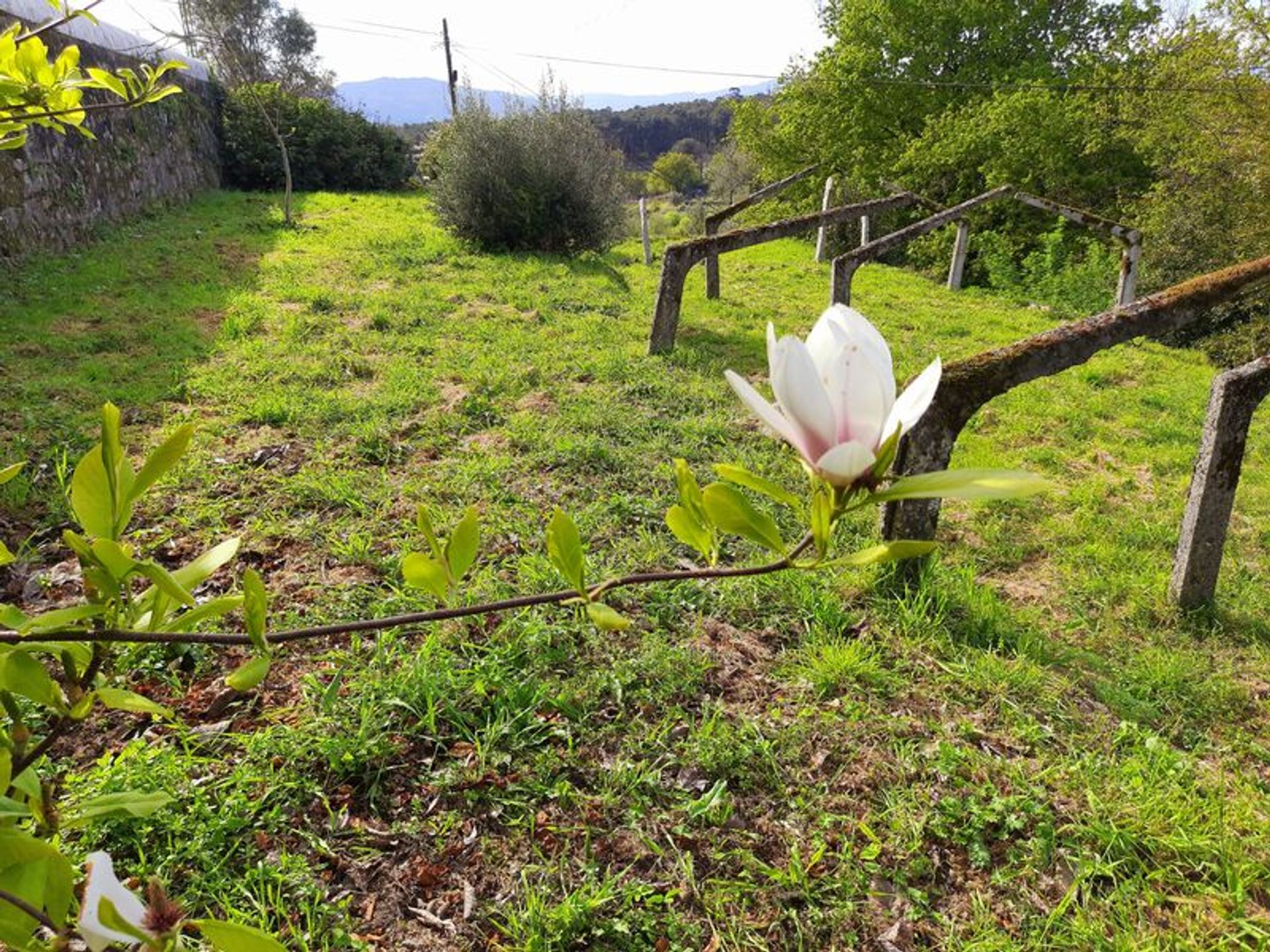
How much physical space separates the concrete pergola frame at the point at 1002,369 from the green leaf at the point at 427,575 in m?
2.12

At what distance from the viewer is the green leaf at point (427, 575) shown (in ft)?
2.01

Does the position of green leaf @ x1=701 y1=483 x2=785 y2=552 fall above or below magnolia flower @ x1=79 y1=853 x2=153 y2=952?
above

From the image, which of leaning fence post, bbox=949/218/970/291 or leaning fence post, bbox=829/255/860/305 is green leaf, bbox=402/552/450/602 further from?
leaning fence post, bbox=949/218/970/291

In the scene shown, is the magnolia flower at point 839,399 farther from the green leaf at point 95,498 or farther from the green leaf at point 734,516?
the green leaf at point 95,498

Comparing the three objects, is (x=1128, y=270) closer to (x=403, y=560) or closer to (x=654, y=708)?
(x=654, y=708)

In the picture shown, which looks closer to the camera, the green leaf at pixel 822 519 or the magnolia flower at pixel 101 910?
A: the magnolia flower at pixel 101 910

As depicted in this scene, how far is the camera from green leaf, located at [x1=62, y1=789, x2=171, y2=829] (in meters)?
0.69

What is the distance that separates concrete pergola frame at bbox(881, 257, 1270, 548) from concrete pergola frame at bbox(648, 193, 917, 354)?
11.2ft

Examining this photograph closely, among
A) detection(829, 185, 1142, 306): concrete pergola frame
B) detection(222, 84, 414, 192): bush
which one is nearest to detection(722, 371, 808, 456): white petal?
detection(829, 185, 1142, 306): concrete pergola frame

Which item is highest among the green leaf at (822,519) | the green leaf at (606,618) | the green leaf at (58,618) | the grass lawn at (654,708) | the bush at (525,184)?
the bush at (525,184)

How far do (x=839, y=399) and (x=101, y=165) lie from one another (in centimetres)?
1257

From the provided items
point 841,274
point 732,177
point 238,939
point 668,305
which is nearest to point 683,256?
point 668,305

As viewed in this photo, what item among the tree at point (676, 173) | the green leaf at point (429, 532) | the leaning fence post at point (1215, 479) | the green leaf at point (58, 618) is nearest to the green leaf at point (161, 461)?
the green leaf at point (58, 618)

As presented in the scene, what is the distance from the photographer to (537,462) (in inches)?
153
